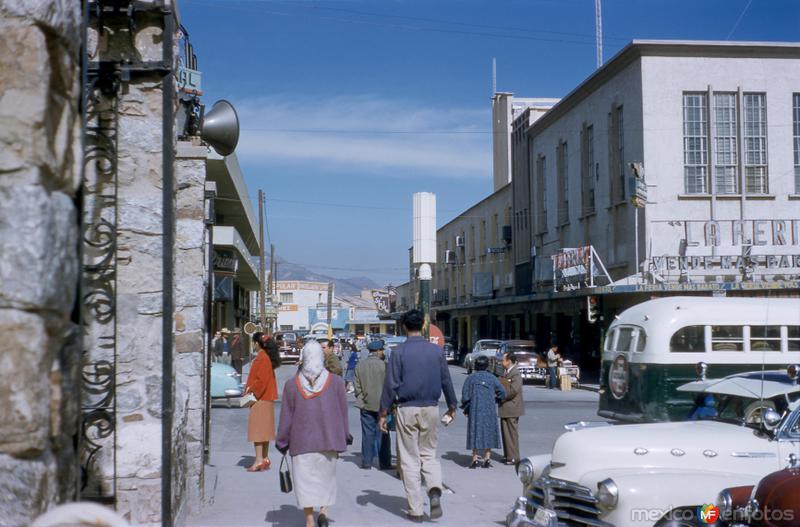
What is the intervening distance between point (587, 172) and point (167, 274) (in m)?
35.7

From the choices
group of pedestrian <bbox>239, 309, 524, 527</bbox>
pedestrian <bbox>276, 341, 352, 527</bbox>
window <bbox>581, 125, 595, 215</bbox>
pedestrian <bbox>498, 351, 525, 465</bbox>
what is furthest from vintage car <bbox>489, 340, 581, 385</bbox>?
pedestrian <bbox>276, 341, 352, 527</bbox>

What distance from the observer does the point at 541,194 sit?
4753 centimetres

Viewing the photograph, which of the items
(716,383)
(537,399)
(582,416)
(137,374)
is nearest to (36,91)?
(137,374)

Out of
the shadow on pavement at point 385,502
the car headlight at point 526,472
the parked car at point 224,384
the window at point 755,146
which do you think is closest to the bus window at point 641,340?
the shadow on pavement at point 385,502

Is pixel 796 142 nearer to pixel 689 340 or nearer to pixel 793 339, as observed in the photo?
pixel 793 339

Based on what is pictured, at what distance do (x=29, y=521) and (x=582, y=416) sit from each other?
64.6 feet

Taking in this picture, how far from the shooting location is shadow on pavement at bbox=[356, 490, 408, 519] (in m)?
9.38

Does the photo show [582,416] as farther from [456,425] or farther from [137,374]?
[137,374]

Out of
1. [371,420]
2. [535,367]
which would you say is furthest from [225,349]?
[371,420]

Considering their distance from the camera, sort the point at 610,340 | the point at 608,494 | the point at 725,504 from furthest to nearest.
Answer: the point at 610,340, the point at 608,494, the point at 725,504

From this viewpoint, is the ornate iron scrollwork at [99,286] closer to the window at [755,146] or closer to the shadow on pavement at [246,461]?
the shadow on pavement at [246,461]

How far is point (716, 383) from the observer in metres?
8.66

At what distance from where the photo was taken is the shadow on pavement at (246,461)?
12.6 metres

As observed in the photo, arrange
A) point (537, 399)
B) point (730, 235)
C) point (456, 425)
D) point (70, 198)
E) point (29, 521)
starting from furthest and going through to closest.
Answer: point (730, 235), point (537, 399), point (456, 425), point (70, 198), point (29, 521)
